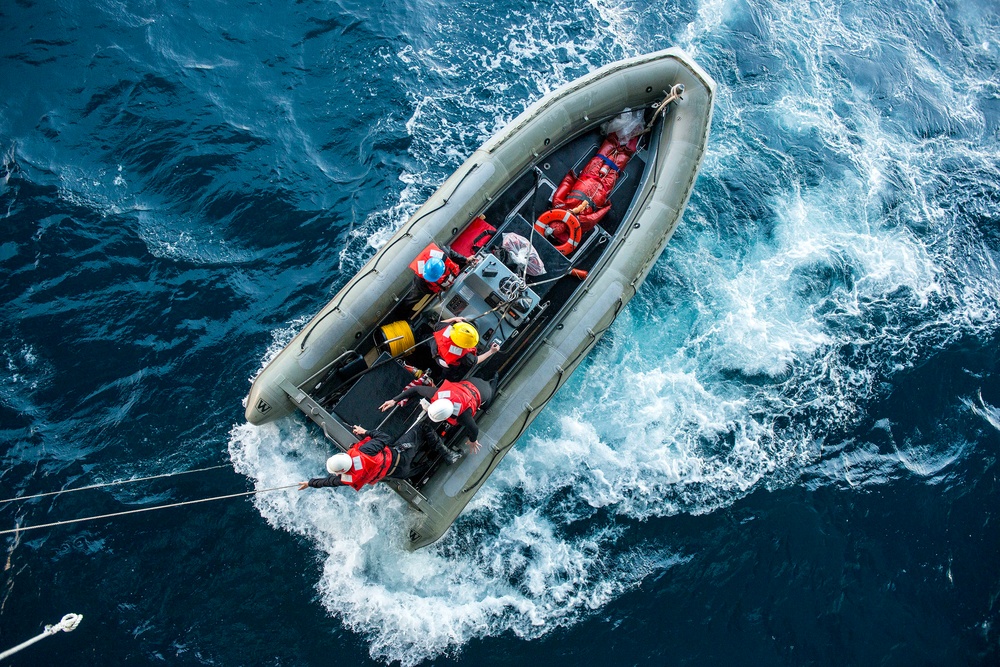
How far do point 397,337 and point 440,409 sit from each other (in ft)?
5.41

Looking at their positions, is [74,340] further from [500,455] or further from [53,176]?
[500,455]

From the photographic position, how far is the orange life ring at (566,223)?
347 inches

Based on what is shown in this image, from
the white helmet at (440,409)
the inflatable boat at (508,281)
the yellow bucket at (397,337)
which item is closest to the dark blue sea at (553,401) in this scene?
the inflatable boat at (508,281)

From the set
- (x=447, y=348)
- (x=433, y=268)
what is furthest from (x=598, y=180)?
(x=447, y=348)

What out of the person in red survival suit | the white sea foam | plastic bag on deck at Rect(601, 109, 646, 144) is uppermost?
plastic bag on deck at Rect(601, 109, 646, 144)

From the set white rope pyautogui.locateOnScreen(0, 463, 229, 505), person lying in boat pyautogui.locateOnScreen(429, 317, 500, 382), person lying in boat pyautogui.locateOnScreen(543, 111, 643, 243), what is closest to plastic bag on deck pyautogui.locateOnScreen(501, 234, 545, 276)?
person lying in boat pyautogui.locateOnScreen(543, 111, 643, 243)

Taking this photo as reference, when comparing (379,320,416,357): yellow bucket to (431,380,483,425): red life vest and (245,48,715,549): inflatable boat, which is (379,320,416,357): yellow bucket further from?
(431,380,483,425): red life vest

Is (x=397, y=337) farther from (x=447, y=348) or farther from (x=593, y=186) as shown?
(x=593, y=186)

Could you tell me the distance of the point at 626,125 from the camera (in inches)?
373

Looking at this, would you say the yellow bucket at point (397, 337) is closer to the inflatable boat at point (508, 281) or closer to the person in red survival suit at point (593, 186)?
the inflatable boat at point (508, 281)

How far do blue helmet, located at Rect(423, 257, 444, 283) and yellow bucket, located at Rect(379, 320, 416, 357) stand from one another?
80cm

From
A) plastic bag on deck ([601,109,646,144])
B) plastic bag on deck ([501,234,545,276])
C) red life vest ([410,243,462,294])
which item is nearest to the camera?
red life vest ([410,243,462,294])

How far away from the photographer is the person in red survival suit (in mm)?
8984

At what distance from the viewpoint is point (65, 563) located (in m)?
7.96
